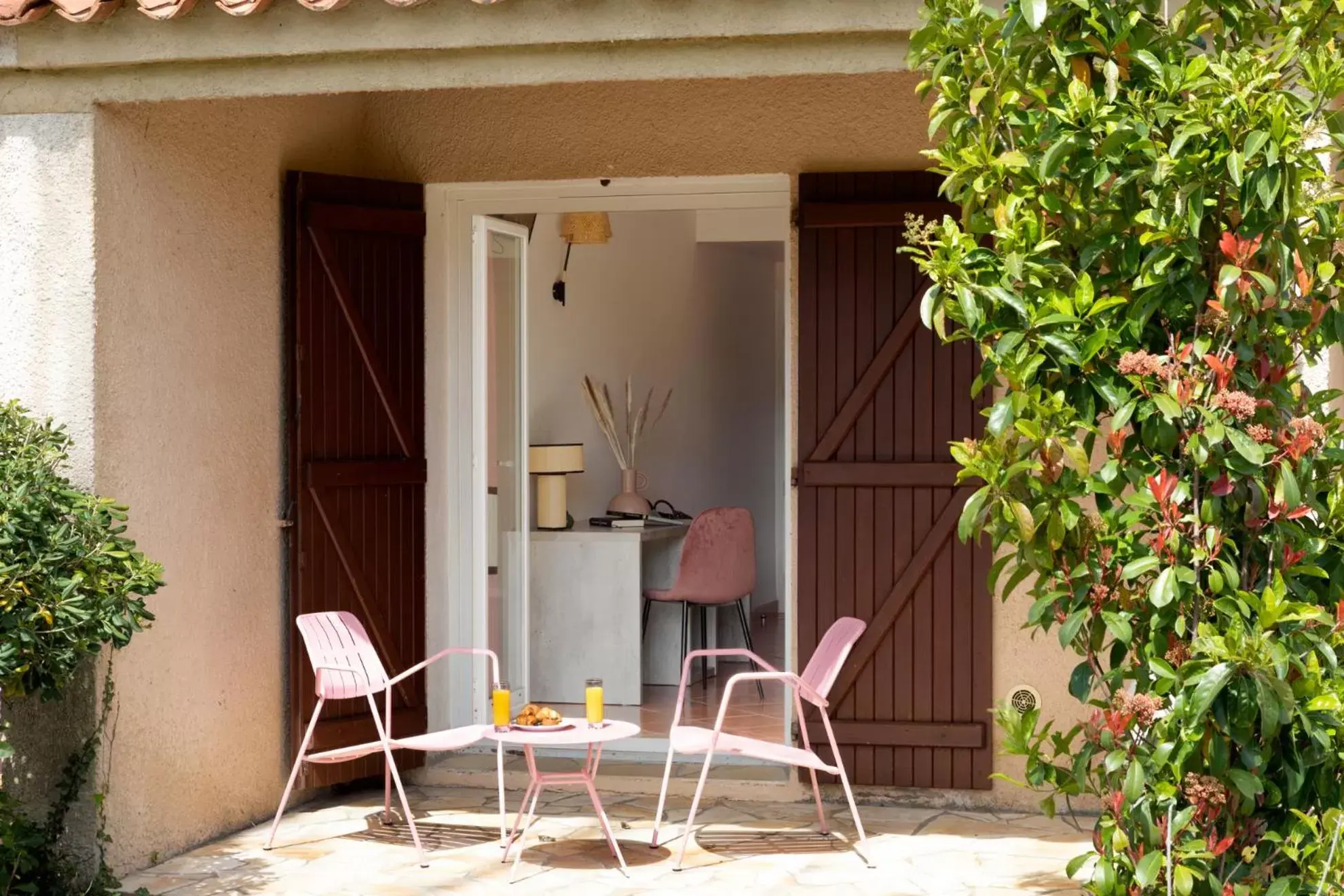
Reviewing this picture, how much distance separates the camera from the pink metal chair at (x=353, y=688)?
18.4 ft

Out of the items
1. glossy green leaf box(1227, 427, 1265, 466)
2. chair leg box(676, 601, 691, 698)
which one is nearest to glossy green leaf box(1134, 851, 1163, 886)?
glossy green leaf box(1227, 427, 1265, 466)

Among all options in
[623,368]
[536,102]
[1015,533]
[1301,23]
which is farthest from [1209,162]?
[623,368]

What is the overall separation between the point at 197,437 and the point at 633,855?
2.12 metres

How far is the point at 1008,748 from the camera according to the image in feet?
12.6

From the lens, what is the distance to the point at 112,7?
5113mm

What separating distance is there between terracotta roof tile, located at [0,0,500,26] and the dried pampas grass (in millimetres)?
4592

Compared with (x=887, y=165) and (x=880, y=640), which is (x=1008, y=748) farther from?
(x=887, y=165)

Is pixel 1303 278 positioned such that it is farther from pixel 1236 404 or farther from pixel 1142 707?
pixel 1142 707

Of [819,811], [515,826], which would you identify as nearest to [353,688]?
[515,826]

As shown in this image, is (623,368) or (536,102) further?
(623,368)

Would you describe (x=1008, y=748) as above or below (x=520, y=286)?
below

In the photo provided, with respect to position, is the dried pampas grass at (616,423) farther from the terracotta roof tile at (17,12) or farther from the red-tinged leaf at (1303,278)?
the red-tinged leaf at (1303,278)

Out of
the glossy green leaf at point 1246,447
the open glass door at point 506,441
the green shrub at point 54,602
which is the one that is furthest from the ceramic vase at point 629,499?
the glossy green leaf at point 1246,447

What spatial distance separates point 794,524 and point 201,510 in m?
2.31
